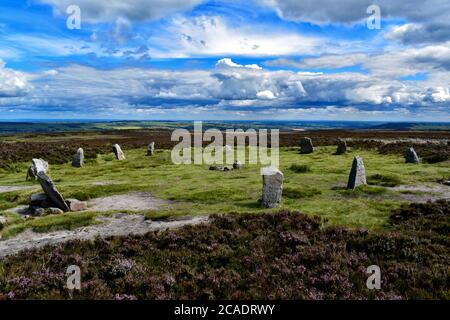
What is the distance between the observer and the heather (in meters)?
12.0

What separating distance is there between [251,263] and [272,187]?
8.62m

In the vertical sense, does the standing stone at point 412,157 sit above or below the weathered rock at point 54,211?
above

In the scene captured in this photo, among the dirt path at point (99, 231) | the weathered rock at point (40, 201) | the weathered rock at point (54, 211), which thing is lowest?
the dirt path at point (99, 231)

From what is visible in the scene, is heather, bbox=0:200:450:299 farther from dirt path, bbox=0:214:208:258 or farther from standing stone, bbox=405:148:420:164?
standing stone, bbox=405:148:420:164

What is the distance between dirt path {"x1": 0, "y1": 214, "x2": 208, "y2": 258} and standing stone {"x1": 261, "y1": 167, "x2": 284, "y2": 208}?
3.94 meters

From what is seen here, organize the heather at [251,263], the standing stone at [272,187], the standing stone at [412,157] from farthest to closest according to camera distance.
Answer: the standing stone at [412,157], the standing stone at [272,187], the heather at [251,263]

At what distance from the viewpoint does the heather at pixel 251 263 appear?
11953 mm

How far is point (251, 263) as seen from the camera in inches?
556

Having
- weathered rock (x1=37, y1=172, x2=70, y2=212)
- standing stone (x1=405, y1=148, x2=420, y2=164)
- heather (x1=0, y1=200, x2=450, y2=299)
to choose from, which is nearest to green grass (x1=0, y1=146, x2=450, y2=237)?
standing stone (x1=405, y1=148, x2=420, y2=164)

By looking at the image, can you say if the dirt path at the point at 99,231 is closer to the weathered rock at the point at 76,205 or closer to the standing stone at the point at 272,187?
the weathered rock at the point at 76,205

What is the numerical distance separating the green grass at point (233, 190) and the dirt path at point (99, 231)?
0.79 metres

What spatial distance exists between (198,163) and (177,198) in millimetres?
21332

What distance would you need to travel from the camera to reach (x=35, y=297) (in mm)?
11820

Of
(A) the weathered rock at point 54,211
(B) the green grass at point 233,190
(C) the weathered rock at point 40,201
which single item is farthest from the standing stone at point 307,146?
(A) the weathered rock at point 54,211
